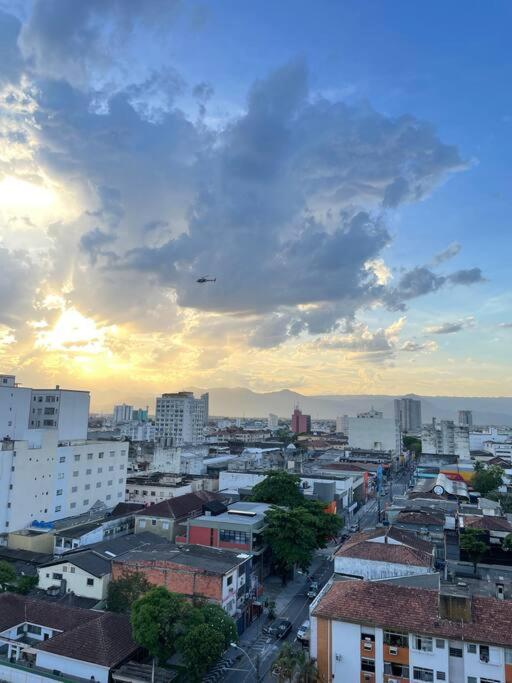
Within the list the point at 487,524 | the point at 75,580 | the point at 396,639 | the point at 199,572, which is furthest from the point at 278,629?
the point at 487,524

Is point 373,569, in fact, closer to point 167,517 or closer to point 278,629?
point 278,629

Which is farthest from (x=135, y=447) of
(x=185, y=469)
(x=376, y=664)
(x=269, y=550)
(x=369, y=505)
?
(x=376, y=664)

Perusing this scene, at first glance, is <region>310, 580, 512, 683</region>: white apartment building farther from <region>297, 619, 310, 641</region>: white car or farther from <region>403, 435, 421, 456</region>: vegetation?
<region>403, 435, 421, 456</region>: vegetation

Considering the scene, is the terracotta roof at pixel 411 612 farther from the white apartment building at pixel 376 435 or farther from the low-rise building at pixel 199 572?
the white apartment building at pixel 376 435

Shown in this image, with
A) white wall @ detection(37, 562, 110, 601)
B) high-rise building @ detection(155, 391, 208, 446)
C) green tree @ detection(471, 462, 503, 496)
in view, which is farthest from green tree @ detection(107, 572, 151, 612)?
high-rise building @ detection(155, 391, 208, 446)

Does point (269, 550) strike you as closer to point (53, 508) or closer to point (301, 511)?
point (301, 511)

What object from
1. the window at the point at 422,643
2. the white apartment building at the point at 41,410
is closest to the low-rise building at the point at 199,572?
the window at the point at 422,643
